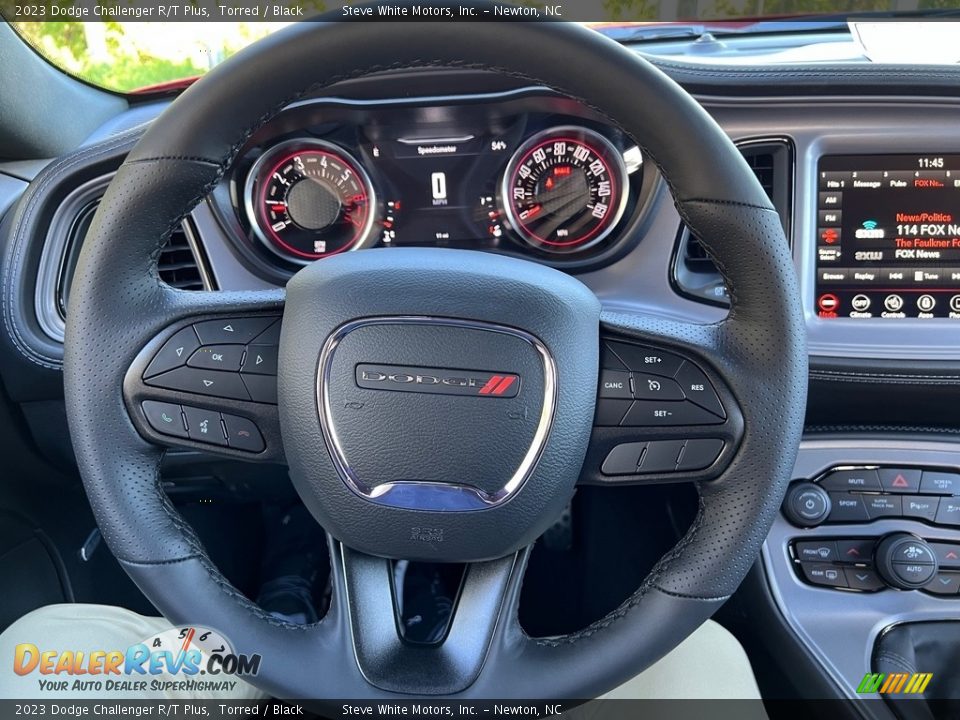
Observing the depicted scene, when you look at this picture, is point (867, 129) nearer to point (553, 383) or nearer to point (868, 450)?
point (868, 450)

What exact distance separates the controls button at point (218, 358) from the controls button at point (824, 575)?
3.58 ft

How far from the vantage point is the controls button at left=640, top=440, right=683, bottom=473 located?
38.3 inches

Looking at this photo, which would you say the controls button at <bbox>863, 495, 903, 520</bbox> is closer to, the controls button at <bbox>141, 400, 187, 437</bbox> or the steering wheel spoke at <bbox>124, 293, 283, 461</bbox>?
the steering wheel spoke at <bbox>124, 293, 283, 461</bbox>

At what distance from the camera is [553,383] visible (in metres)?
0.94

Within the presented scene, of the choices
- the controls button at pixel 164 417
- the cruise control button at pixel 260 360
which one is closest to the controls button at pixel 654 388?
the cruise control button at pixel 260 360

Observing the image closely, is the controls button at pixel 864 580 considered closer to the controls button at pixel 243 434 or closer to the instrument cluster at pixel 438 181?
the instrument cluster at pixel 438 181

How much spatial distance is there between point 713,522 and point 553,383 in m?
0.24

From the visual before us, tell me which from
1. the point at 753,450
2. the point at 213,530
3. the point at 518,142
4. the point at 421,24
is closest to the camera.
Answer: the point at 421,24

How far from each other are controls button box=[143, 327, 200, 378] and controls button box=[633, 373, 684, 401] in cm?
53

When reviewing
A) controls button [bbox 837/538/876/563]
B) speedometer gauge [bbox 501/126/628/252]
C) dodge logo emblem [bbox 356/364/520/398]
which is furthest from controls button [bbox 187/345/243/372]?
controls button [bbox 837/538/876/563]

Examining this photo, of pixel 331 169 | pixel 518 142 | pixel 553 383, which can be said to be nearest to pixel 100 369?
pixel 553 383

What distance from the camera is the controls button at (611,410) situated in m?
0.98

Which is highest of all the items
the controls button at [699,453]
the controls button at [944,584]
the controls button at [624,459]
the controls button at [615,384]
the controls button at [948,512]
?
the controls button at [615,384]

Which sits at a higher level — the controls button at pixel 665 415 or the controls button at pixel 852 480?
the controls button at pixel 665 415
